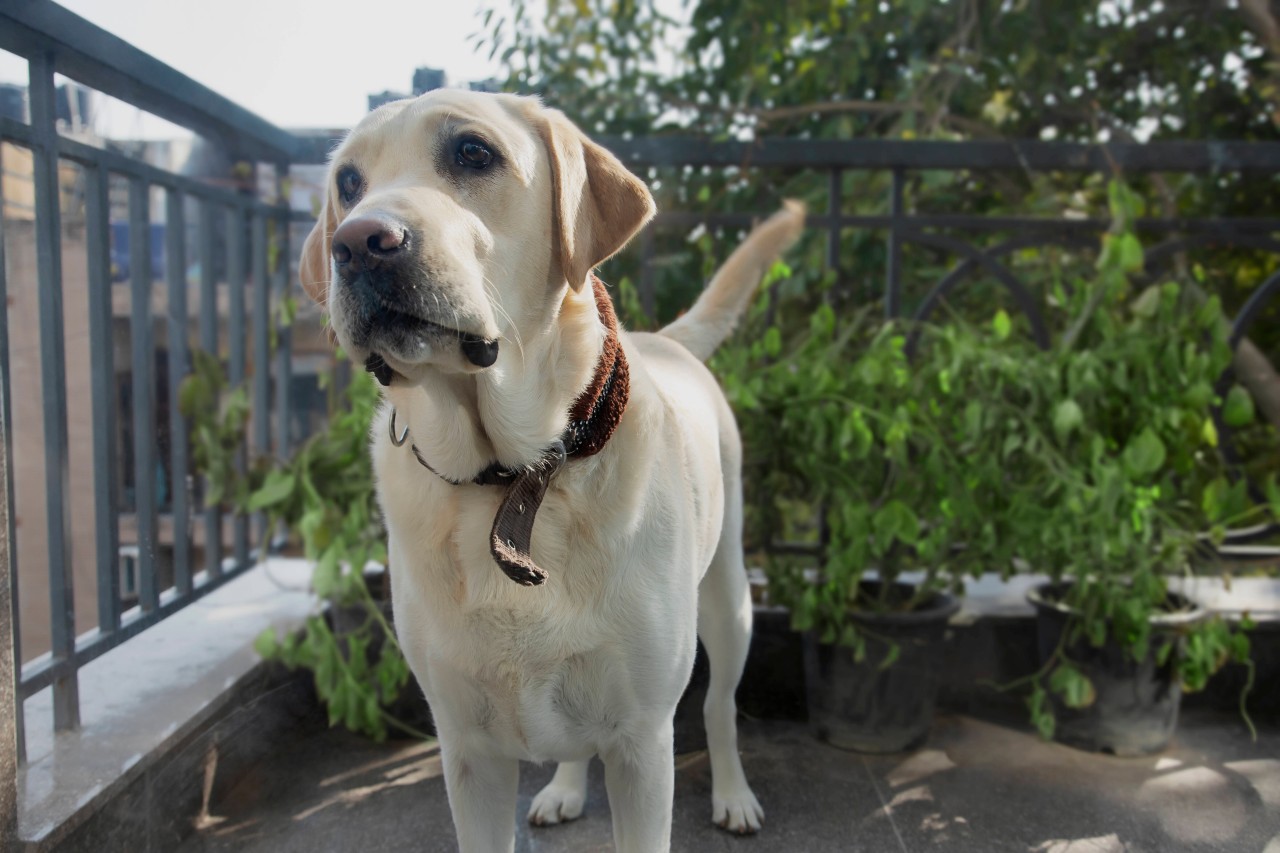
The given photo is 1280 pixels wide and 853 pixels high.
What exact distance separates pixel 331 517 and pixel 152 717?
608mm

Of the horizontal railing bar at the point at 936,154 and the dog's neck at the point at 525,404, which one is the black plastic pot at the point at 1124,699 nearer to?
the horizontal railing bar at the point at 936,154

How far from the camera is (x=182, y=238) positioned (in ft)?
8.86

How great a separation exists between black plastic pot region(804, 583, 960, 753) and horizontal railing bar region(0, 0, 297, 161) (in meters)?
2.13

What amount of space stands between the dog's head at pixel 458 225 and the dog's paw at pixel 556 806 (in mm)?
1295

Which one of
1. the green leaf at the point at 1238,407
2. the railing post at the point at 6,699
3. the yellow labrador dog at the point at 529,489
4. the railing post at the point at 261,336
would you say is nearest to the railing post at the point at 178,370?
the railing post at the point at 261,336

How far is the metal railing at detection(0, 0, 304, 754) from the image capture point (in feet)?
6.06

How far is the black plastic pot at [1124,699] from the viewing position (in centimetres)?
251

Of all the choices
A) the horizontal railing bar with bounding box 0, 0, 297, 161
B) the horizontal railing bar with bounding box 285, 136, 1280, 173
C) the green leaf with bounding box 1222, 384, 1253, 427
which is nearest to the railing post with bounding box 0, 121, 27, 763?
the horizontal railing bar with bounding box 0, 0, 297, 161

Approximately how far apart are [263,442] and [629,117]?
1.87 m

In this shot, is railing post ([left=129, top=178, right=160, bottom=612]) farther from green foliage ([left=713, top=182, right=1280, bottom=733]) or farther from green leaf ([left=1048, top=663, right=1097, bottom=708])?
green leaf ([left=1048, top=663, right=1097, bottom=708])

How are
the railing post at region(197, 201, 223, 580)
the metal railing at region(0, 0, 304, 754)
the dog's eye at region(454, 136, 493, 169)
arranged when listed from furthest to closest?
the railing post at region(197, 201, 223, 580)
the metal railing at region(0, 0, 304, 754)
the dog's eye at region(454, 136, 493, 169)

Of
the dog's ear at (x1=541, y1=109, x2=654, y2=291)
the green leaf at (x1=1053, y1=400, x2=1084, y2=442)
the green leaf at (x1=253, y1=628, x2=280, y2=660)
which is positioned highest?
the dog's ear at (x1=541, y1=109, x2=654, y2=291)

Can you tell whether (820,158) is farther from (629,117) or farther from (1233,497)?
(1233,497)

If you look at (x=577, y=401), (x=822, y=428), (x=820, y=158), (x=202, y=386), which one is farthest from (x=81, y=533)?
(x=820, y=158)
